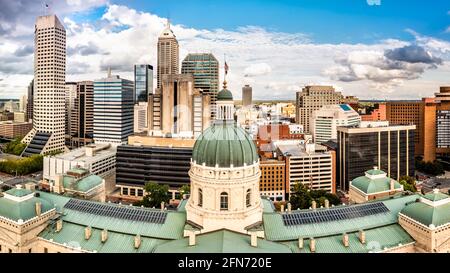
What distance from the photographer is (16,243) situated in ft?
31.0

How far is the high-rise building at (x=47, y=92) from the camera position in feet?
102

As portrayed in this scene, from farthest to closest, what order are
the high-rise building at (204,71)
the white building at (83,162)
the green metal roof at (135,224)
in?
the high-rise building at (204,71), the white building at (83,162), the green metal roof at (135,224)

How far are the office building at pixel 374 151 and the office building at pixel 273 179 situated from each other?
15.7ft

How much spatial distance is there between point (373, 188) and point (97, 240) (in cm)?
1005

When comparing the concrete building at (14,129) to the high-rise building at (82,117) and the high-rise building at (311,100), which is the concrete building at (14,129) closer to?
the high-rise building at (82,117)

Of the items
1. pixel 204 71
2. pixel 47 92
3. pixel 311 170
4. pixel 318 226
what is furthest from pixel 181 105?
pixel 318 226

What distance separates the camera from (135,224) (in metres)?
9.61

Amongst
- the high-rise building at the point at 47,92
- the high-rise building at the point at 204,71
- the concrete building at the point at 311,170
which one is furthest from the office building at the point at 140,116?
the concrete building at the point at 311,170

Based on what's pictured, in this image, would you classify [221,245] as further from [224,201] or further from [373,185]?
[373,185]

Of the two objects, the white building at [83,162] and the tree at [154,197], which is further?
the white building at [83,162]

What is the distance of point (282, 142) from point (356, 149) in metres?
5.59

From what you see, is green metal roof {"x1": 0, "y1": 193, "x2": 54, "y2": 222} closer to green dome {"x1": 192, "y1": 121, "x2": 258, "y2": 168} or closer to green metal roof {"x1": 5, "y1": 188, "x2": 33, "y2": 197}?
green metal roof {"x1": 5, "y1": 188, "x2": 33, "y2": 197}
